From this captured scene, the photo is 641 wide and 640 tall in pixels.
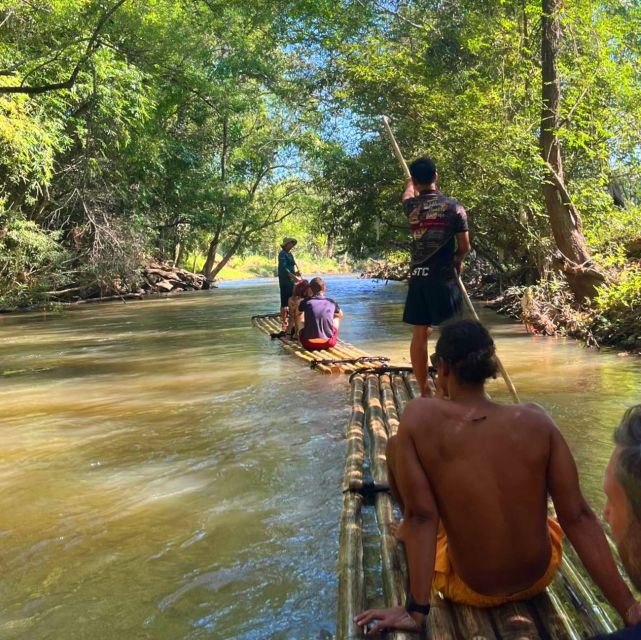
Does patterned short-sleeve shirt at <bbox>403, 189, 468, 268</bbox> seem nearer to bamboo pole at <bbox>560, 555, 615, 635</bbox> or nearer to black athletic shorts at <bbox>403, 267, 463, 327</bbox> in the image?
black athletic shorts at <bbox>403, 267, 463, 327</bbox>

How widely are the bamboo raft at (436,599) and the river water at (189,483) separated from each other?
194 mm

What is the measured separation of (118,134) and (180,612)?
16.4 meters

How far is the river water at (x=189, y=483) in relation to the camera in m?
2.74

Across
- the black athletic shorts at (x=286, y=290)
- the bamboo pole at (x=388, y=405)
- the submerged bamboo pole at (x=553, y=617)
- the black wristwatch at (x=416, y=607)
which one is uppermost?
the black athletic shorts at (x=286, y=290)

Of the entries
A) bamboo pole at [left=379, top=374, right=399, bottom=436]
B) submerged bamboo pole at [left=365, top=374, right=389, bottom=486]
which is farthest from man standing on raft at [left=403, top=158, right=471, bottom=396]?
submerged bamboo pole at [left=365, top=374, right=389, bottom=486]

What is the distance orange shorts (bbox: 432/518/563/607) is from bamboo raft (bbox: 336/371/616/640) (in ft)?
0.08

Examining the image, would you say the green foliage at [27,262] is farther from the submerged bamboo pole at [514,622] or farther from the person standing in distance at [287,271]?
the submerged bamboo pole at [514,622]

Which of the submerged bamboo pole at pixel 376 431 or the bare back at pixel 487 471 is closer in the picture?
the bare back at pixel 487 471

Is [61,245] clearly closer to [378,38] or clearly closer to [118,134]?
[118,134]

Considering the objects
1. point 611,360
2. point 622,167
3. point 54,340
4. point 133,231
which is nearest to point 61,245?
point 133,231

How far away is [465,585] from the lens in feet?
7.52

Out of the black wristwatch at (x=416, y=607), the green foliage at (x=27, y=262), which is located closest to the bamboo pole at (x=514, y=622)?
the black wristwatch at (x=416, y=607)

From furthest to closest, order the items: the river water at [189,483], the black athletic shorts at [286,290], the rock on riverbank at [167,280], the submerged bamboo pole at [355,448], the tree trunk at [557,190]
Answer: the rock on riverbank at [167,280]
the black athletic shorts at [286,290]
the tree trunk at [557,190]
the submerged bamboo pole at [355,448]
the river water at [189,483]

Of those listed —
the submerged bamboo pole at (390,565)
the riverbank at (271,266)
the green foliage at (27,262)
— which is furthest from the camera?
the riverbank at (271,266)
